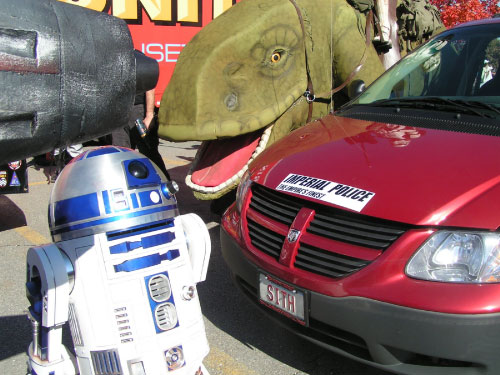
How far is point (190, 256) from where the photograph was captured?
2.25 m

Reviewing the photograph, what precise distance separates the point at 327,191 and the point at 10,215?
4.47 m

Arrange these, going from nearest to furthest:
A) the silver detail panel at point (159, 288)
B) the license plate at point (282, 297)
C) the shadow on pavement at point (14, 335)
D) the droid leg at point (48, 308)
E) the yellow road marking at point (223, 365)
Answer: the droid leg at point (48, 308) → the silver detail panel at point (159, 288) → the license plate at point (282, 297) → the yellow road marking at point (223, 365) → the shadow on pavement at point (14, 335)

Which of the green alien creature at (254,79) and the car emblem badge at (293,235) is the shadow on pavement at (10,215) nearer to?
the green alien creature at (254,79)

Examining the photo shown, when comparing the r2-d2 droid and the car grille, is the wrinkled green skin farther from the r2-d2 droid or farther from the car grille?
the r2-d2 droid

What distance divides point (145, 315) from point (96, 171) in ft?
1.84

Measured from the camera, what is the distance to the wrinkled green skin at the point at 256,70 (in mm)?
4199

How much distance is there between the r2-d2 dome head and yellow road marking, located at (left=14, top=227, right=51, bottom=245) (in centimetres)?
323

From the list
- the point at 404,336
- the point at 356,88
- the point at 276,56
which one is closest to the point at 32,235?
the point at 276,56

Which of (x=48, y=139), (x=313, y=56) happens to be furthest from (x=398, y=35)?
(x=48, y=139)

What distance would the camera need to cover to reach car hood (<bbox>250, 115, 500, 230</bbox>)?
231 cm

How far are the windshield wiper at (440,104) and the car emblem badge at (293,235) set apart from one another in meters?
1.26

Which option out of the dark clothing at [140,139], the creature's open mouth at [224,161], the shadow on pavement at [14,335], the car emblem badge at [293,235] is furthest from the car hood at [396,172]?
the dark clothing at [140,139]

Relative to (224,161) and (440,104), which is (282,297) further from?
(224,161)

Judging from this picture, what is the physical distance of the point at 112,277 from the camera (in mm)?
1973
